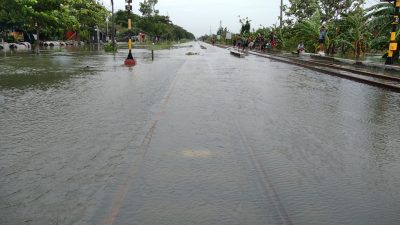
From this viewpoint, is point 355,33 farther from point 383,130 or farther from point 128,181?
point 128,181

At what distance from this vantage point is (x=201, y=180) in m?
4.67

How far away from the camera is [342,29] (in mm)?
31922

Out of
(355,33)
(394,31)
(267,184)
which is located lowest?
(267,184)

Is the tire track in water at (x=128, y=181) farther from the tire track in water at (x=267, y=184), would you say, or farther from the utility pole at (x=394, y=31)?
the utility pole at (x=394, y=31)

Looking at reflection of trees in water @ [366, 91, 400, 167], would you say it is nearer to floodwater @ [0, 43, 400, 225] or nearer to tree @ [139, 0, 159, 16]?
floodwater @ [0, 43, 400, 225]

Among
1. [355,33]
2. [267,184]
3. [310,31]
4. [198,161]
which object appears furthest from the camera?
[310,31]

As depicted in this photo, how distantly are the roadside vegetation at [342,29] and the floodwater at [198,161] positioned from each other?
14.8 metres

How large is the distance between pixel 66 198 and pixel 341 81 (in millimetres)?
13588

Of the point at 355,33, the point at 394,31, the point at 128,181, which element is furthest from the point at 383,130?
the point at 355,33

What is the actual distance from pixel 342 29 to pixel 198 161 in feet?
96.9

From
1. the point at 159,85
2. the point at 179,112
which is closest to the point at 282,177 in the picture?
the point at 179,112

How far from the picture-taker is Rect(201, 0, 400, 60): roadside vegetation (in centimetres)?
2372

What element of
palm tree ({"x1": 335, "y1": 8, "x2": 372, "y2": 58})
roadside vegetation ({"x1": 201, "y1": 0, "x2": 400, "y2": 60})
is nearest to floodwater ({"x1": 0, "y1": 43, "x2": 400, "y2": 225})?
roadside vegetation ({"x1": 201, "y1": 0, "x2": 400, "y2": 60})

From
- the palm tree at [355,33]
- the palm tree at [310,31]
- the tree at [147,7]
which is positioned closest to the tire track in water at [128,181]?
the palm tree at [355,33]
